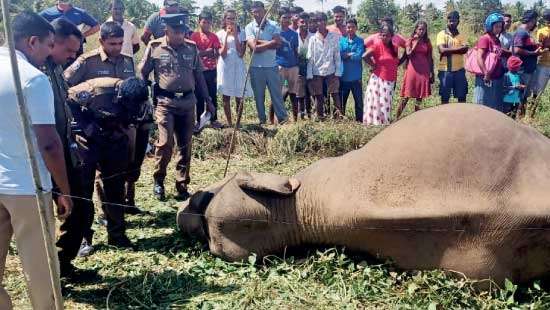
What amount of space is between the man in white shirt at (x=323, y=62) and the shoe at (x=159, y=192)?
148 inches

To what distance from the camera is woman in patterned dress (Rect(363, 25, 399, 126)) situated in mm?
9672

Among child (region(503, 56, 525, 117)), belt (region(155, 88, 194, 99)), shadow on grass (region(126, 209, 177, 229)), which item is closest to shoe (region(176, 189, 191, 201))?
shadow on grass (region(126, 209, 177, 229))

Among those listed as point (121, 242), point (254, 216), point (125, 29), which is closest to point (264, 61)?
point (125, 29)

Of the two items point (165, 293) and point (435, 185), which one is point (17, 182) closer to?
point (165, 293)

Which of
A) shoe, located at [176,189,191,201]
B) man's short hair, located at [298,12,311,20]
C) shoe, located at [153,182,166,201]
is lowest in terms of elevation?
shoe, located at [176,189,191,201]

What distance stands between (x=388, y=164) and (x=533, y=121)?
20.5 feet

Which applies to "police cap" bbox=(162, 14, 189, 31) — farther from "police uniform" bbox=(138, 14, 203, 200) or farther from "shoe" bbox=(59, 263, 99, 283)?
"shoe" bbox=(59, 263, 99, 283)

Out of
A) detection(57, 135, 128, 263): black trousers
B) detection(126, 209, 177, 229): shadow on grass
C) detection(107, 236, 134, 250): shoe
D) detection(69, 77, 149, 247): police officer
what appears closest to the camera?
detection(57, 135, 128, 263): black trousers

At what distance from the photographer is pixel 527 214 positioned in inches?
152

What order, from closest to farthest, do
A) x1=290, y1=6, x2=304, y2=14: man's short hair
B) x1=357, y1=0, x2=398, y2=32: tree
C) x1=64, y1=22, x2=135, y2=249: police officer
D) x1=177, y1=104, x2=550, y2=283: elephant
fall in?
x1=177, y1=104, x2=550, y2=283: elephant → x1=64, y1=22, x2=135, y2=249: police officer → x1=290, y1=6, x2=304, y2=14: man's short hair → x1=357, y1=0, x2=398, y2=32: tree

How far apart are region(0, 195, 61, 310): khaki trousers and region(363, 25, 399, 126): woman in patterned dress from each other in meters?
6.85

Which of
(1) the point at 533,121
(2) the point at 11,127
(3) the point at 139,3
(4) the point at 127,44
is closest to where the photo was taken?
(2) the point at 11,127

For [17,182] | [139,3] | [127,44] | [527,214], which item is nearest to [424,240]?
[527,214]

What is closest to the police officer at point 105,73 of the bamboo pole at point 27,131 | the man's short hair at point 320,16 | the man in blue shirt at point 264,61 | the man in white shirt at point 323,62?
the bamboo pole at point 27,131
